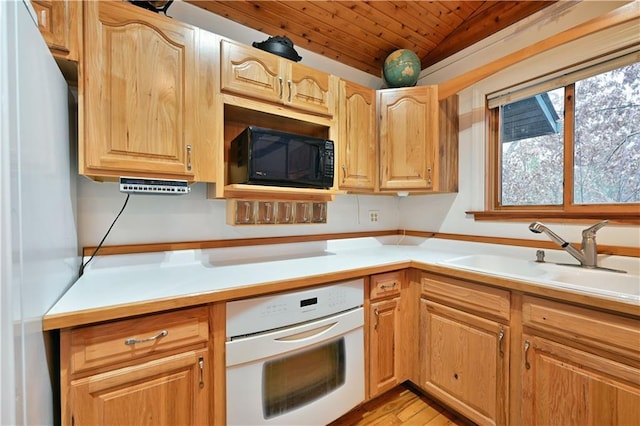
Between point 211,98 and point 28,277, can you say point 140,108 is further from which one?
point 28,277

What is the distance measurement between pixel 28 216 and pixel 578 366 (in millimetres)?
1924

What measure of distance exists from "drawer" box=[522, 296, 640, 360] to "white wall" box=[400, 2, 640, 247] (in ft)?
2.14

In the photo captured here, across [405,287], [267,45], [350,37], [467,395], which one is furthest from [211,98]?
[467,395]

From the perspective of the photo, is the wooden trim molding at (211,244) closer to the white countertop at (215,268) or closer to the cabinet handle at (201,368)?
the white countertop at (215,268)

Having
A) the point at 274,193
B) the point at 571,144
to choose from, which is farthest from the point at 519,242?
the point at 274,193

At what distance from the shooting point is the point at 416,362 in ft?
5.51

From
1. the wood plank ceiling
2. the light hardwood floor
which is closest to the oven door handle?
the light hardwood floor

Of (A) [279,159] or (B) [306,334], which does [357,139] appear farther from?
(B) [306,334]

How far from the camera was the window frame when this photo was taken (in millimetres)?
1396

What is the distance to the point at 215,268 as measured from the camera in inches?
57.2

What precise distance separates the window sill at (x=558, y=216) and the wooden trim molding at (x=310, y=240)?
14 centimetres

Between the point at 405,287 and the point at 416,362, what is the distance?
1.55 ft

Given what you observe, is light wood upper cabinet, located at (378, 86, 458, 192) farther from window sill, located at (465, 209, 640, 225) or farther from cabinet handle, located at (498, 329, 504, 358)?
cabinet handle, located at (498, 329, 504, 358)

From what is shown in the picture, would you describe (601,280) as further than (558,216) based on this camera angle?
No
